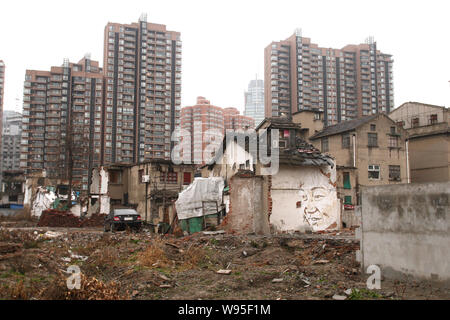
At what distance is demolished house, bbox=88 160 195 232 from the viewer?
2999cm

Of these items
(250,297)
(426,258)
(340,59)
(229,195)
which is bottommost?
(250,297)

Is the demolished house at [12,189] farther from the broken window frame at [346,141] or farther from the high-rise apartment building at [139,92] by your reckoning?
the broken window frame at [346,141]

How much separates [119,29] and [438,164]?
71480 millimetres

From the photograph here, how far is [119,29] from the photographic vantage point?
8481cm

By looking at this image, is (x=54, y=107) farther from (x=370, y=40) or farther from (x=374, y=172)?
(x=370, y=40)

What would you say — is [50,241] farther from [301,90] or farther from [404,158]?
[301,90]

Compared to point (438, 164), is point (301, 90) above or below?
above

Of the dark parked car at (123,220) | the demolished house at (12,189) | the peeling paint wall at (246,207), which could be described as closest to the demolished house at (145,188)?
the dark parked car at (123,220)

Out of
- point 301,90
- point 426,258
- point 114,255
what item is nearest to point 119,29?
point 301,90

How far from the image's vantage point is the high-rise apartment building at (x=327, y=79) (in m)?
87.4

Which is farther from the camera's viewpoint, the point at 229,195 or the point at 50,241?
the point at 229,195

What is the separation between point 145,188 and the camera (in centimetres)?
3288

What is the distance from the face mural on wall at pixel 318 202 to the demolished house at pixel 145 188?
8.45m

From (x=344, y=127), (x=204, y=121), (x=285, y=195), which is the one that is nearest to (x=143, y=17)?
(x=204, y=121)
